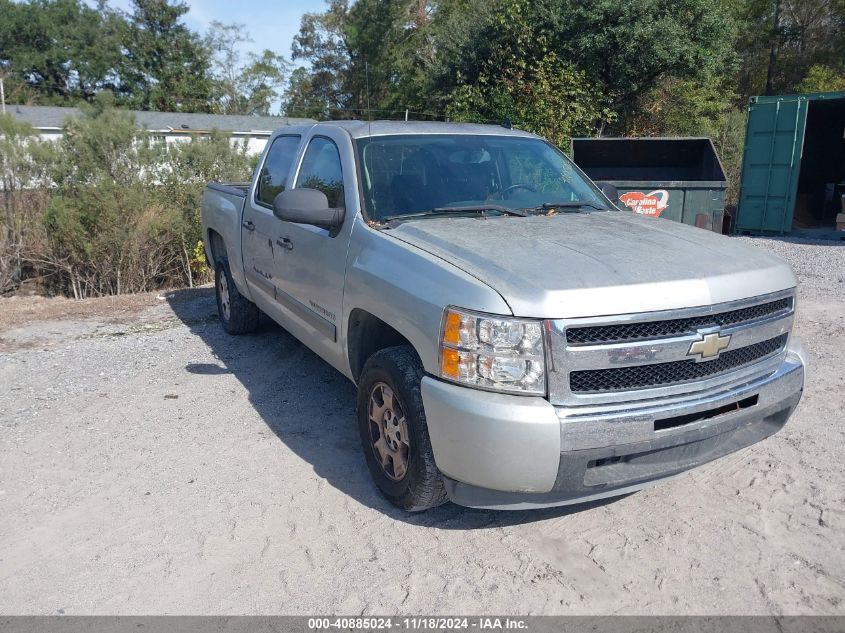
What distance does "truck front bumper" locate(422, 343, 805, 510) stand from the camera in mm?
2734

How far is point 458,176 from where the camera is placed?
13.9 ft

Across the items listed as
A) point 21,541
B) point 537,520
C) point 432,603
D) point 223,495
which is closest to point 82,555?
point 21,541

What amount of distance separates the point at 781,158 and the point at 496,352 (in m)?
13.1

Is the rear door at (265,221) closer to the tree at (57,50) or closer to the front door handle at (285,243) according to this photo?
the front door handle at (285,243)

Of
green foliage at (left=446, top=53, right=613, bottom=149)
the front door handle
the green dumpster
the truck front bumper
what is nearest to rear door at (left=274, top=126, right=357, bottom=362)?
the front door handle

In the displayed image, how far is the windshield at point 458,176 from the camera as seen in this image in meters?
3.99

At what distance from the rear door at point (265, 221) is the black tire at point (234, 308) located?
0.70 m

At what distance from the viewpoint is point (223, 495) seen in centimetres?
369

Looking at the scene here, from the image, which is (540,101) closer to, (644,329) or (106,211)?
(106,211)

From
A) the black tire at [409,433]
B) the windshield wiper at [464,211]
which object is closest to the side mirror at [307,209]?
the windshield wiper at [464,211]

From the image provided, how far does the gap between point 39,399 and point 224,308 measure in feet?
6.84

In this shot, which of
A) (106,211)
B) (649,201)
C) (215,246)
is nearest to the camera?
(215,246)

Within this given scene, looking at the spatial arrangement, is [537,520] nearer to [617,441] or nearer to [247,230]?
[617,441]

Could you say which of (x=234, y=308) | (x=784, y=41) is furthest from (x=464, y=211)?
(x=784, y=41)
